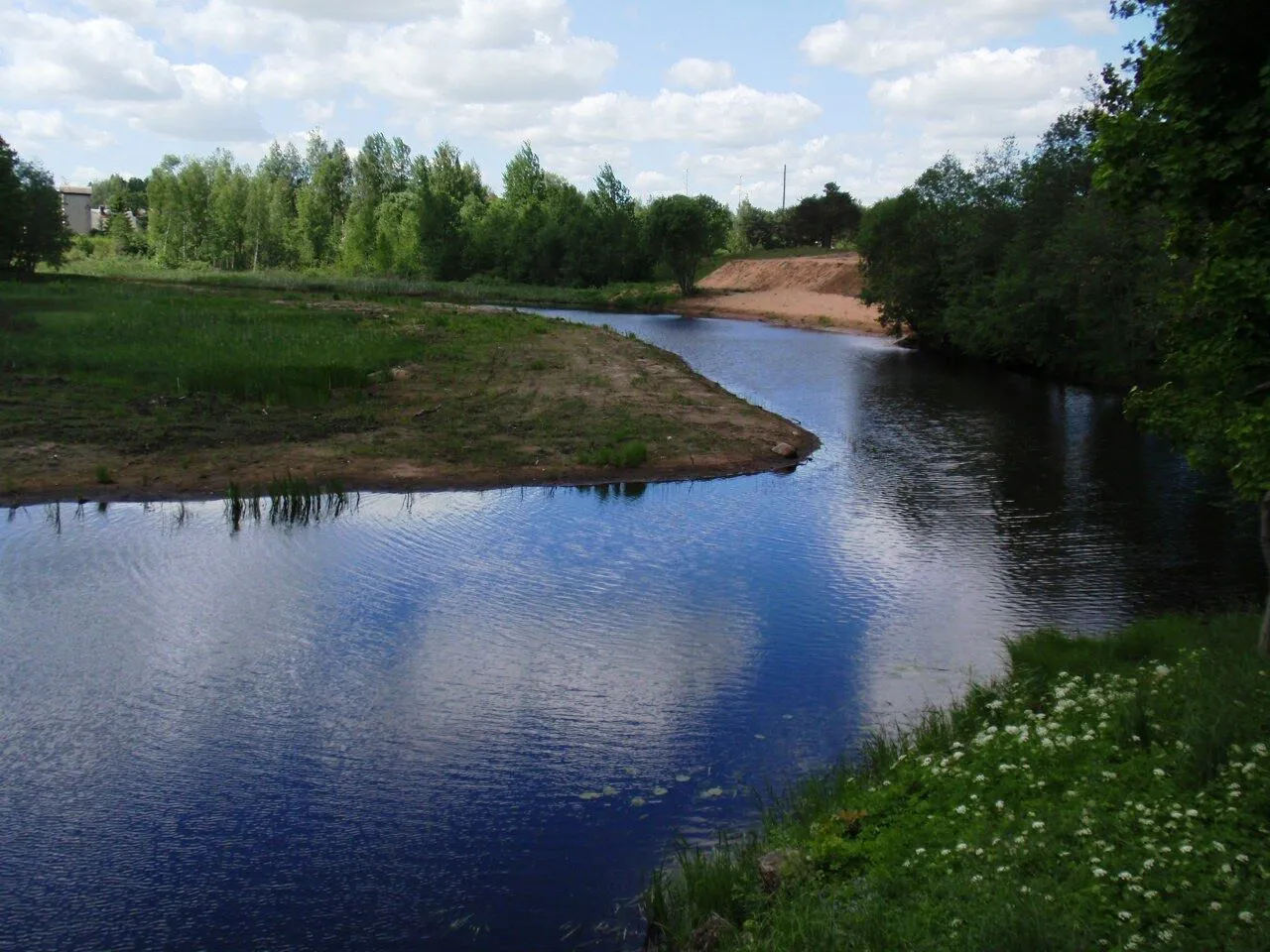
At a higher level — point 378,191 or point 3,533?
point 378,191

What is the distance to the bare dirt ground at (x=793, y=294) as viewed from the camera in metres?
78.1

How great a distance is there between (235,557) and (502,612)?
18.1 ft

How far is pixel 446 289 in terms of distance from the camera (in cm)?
8956

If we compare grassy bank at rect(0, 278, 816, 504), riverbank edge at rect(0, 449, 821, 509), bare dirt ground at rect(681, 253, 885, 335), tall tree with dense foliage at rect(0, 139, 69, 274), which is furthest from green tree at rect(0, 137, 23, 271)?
riverbank edge at rect(0, 449, 821, 509)

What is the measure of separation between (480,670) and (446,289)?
79.0 metres

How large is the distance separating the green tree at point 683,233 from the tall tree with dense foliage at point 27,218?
153ft

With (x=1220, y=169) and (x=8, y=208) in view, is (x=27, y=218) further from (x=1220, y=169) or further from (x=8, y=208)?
(x=1220, y=169)

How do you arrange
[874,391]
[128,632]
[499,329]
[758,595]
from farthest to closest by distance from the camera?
[499,329], [874,391], [758,595], [128,632]

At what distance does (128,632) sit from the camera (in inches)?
591

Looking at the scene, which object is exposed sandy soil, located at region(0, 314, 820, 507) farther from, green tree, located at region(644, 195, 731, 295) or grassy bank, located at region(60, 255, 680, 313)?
green tree, located at region(644, 195, 731, 295)

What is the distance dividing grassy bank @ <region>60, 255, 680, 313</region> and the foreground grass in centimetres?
7039

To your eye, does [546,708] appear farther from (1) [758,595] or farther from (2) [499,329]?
(2) [499,329]

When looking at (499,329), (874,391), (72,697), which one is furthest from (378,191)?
(72,697)

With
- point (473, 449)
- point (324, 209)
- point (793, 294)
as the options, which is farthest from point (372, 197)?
point (473, 449)
